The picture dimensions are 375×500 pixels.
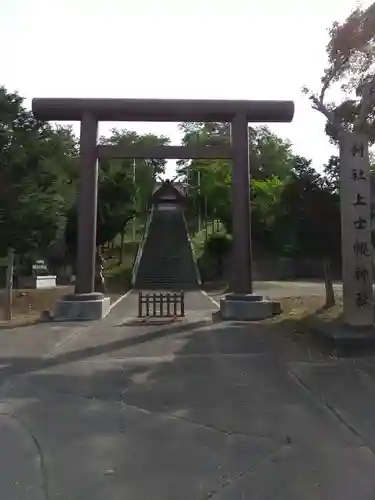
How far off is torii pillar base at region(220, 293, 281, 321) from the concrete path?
449 cm

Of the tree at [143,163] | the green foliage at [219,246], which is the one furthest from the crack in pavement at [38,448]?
the tree at [143,163]

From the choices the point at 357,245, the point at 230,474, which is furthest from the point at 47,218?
the point at 230,474

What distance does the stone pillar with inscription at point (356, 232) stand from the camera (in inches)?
438

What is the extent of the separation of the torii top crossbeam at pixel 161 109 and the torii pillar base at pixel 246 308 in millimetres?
4757

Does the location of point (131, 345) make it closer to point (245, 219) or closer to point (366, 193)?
point (366, 193)

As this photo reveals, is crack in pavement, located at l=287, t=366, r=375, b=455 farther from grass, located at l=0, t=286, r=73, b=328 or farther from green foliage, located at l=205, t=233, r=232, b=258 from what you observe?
green foliage, located at l=205, t=233, r=232, b=258

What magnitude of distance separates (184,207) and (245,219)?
34756 millimetres

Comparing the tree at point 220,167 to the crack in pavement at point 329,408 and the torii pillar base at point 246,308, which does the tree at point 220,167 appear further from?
the crack in pavement at point 329,408

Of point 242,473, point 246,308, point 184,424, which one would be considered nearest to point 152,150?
point 246,308

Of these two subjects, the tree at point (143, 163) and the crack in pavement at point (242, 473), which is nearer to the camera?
the crack in pavement at point (242, 473)

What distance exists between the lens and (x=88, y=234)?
656 inches

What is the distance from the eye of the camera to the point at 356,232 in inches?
448

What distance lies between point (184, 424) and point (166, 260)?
30.7 metres

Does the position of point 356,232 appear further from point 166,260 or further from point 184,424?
point 166,260
